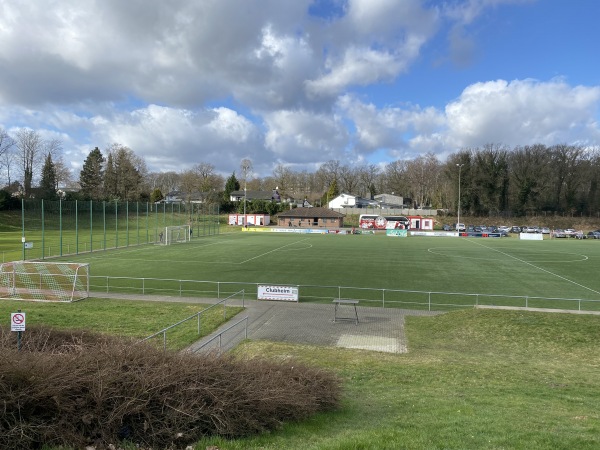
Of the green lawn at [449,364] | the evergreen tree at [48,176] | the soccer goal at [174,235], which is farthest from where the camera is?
the evergreen tree at [48,176]

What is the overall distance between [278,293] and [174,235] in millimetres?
41434

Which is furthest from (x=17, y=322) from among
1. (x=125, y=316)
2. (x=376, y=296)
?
(x=376, y=296)

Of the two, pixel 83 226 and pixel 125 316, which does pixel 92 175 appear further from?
pixel 125 316

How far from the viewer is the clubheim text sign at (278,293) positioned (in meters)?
22.6

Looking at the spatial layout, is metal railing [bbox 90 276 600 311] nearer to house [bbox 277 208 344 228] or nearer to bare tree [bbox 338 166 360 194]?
house [bbox 277 208 344 228]

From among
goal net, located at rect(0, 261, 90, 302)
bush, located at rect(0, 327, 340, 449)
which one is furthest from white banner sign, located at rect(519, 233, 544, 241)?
bush, located at rect(0, 327, 340, 449)

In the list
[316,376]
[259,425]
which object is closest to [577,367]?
[316,376]

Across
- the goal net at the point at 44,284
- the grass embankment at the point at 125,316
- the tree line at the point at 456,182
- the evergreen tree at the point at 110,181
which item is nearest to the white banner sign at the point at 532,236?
the tree line at the point at 456,182

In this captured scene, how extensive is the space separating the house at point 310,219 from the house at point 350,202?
24.4 m

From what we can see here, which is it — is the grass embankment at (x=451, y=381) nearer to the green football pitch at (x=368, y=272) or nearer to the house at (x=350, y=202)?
the green football pitch at (x=368, y=272)

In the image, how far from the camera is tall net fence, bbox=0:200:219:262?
41344 mm

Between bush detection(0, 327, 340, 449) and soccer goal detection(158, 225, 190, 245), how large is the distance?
5211 centimetres

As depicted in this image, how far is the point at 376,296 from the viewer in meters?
24.8

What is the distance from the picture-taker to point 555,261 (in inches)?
1658
